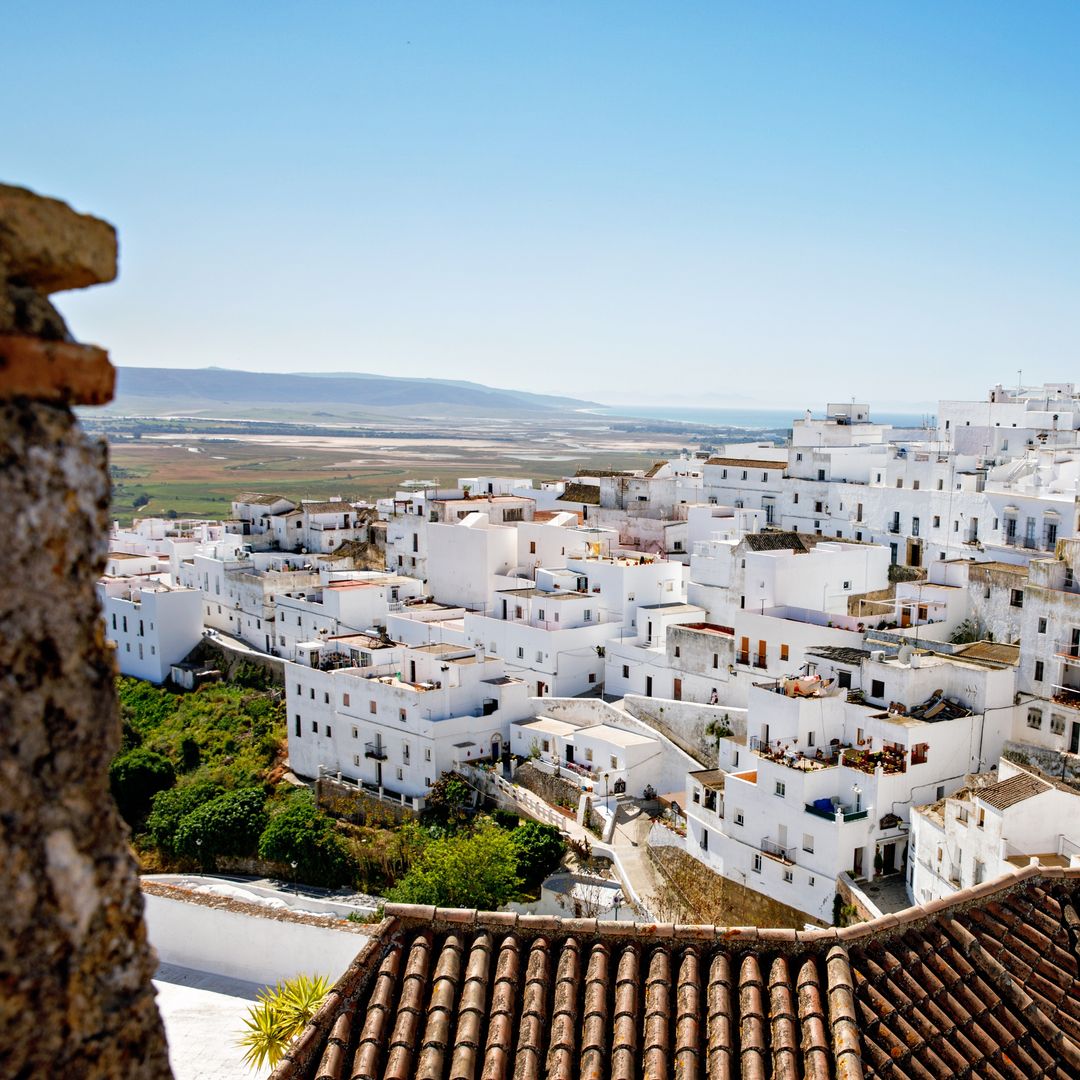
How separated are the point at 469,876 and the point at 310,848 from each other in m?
7.49

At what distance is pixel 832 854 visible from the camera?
68.7ft

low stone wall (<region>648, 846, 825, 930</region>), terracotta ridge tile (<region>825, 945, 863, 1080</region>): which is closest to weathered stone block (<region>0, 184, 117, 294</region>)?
terracotta ridge tile (<region>825, 945, 863, 1080</region>)

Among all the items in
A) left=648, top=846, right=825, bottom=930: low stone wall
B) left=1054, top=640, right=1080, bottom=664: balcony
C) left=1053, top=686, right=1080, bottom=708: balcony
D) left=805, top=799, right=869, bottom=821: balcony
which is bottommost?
left=648, top=846, right=825, bottom=930: low stone wall

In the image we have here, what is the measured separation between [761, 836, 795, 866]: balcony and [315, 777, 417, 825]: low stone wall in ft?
32.4

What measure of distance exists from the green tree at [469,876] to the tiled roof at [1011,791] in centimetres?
955

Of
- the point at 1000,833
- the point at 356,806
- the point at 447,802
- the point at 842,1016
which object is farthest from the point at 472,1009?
the point at 356,806

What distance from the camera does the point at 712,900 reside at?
2320cm

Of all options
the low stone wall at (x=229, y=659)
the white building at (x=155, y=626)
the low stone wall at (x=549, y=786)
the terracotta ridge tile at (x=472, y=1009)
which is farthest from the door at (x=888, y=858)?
the white building at (x=155, y=626)

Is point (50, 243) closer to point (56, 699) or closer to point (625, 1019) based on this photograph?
point (56, 699)

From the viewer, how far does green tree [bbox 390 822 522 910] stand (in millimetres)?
22969

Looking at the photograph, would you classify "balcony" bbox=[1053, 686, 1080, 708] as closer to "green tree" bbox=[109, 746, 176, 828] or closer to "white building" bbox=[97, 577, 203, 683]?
"green tree" bbox=[109, 746, 176, 828]

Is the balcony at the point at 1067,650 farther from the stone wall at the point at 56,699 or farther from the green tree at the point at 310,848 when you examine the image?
the stone wall at the point at 56,699

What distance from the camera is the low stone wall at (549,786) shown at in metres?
27.4

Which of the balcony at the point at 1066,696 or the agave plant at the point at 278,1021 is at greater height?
the balcony at the point at 1066,696
